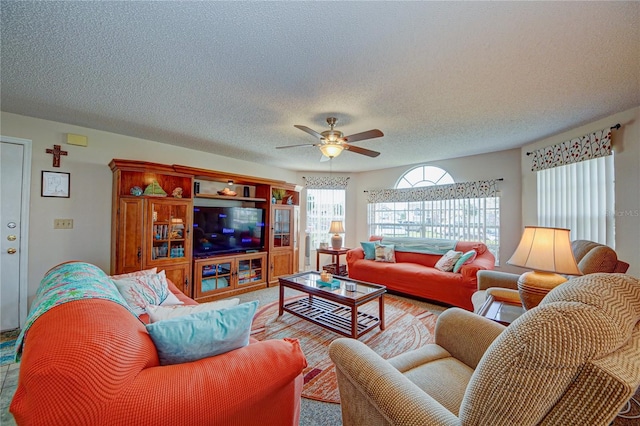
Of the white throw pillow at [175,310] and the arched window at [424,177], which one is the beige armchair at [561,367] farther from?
the arched window at [424,177]

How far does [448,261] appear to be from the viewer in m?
3.61

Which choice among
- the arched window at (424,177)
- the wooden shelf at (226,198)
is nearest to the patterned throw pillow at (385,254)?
the arched window at (424,177)

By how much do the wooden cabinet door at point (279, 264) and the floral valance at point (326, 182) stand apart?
5.36 ft

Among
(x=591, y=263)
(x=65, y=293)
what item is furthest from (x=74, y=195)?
(x=591, y=263)

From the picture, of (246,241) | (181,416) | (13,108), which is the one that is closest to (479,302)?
(181,416)

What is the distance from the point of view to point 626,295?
69 centimetres

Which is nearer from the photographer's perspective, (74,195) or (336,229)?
(74,195)

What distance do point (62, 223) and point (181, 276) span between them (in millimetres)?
1394

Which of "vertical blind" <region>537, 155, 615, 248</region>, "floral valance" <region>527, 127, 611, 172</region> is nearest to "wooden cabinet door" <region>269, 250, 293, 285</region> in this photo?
"vertical blind" <region>537, 155, 615, 248</region>

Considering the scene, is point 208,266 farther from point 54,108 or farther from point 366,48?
point 366,48

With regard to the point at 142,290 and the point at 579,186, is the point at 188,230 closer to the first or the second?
the point at 142,290

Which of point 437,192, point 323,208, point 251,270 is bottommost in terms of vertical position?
point 251,270

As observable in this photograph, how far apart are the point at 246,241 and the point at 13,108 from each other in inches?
114

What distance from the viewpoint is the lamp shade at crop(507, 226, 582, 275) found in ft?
5.24
